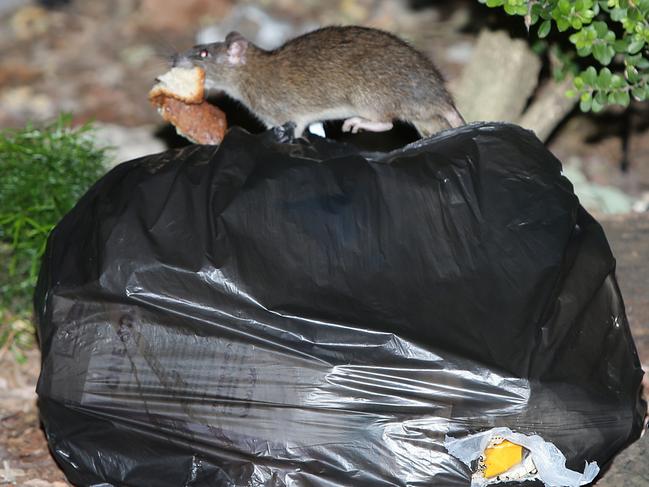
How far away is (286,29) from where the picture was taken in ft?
21.3

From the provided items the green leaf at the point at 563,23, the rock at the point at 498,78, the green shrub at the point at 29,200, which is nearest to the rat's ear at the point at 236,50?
the green shrub at the point at 29,200

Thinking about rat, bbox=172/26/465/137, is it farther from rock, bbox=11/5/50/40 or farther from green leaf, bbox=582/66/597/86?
rock, bbox=11/5/50/40

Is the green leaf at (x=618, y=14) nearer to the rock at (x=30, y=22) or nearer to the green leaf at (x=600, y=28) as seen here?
the green leaf at (x=600, y=28)

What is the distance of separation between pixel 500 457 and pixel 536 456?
10cm

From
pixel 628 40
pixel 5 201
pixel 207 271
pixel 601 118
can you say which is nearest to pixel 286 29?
pixel 601 118

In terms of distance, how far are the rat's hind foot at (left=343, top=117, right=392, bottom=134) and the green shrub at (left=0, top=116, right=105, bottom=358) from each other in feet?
3.57

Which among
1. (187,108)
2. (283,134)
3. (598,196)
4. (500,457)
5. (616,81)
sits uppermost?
(187,108)

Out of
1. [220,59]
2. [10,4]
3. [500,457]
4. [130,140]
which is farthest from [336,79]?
[10,4]

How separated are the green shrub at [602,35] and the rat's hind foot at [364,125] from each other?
702mm

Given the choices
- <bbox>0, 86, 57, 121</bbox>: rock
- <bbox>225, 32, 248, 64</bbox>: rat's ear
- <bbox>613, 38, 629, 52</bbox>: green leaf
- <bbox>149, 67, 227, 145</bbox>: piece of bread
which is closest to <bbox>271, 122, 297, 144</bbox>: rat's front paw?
<bbox>149, 67, 227, 145</bbox>: piece of bread

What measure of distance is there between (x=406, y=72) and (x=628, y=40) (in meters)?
0.78

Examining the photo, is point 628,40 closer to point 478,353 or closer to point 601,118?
point 478,353

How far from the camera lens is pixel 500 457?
2.59 m

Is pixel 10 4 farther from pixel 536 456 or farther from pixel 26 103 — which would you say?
pixel 536 456
